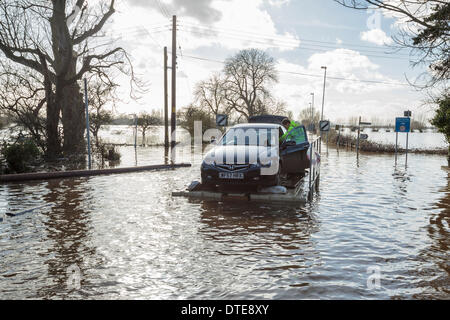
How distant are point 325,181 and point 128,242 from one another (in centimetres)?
910

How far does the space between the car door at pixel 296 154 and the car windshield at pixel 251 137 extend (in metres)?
0.50

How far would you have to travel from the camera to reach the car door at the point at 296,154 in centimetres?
1076

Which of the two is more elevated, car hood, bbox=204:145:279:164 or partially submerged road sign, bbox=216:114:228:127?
partially submerged road sign, bbox=216:114:228:127

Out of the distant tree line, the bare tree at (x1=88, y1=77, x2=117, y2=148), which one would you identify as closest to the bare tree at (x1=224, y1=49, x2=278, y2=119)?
the distant tree line

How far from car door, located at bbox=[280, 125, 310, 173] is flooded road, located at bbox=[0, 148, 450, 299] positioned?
55.2 inches

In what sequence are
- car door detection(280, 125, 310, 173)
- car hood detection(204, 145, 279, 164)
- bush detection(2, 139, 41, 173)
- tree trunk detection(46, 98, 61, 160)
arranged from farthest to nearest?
tree trunk detection(46, 98, 61, 160) < bush detection(2, 139, 41, 173) < car door detection(280, 125, 310, 173) < car hood detection(204, 145, 279, 164)

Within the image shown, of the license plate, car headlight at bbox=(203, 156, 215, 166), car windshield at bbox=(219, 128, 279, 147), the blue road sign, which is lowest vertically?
the license plate

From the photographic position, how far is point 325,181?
43.8 feet

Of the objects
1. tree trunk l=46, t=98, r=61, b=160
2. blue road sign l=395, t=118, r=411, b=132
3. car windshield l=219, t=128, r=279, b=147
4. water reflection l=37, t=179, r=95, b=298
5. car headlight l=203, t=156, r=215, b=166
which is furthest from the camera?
blue road sign l=395, t=118, r=411, b=132

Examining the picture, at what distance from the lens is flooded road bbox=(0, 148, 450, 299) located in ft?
13.6

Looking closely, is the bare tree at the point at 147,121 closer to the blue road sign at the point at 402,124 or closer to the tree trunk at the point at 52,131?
the tree trunk at the point at 52,131

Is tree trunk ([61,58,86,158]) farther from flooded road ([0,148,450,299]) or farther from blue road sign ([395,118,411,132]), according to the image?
blue road sign ([395,118,411,132])
